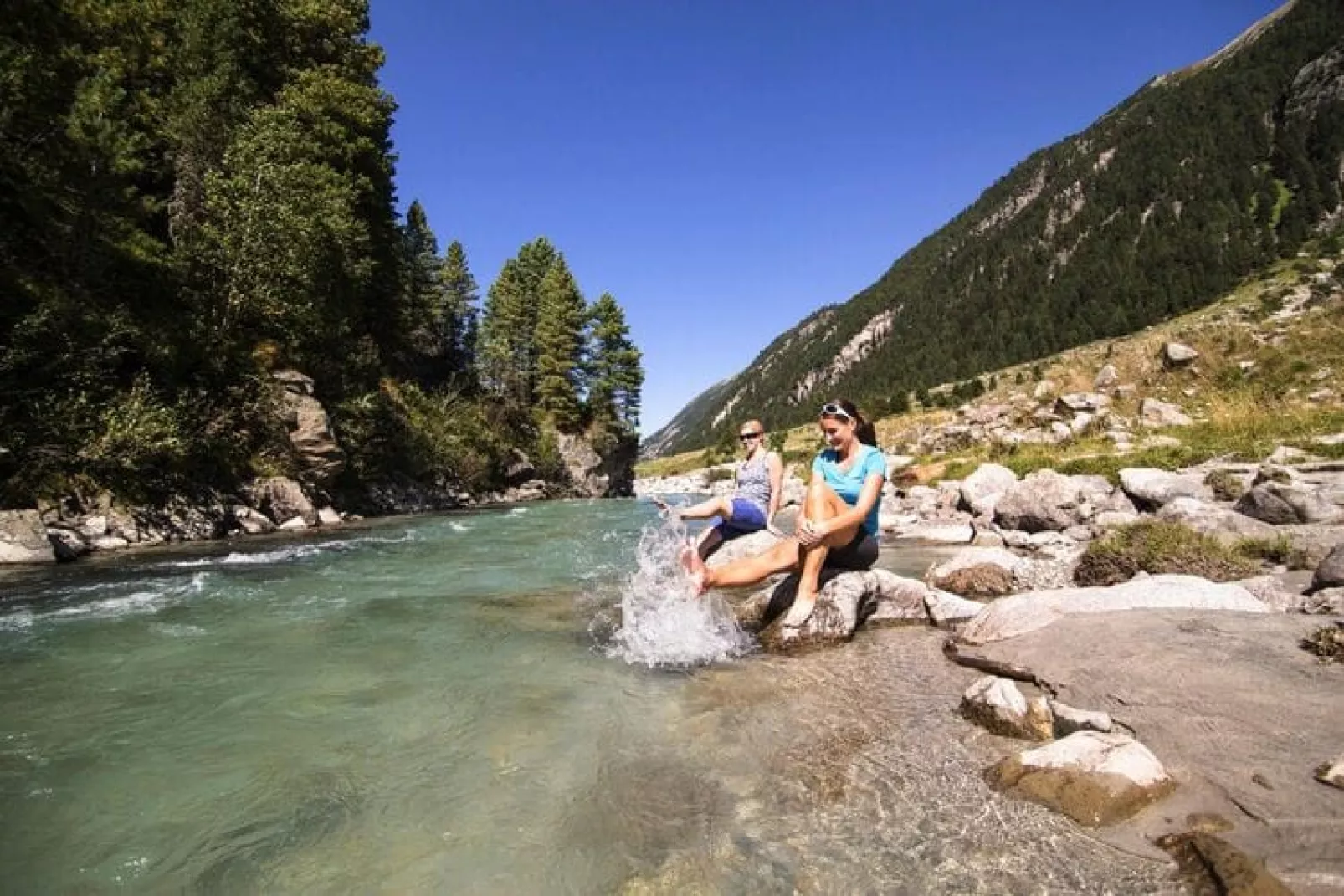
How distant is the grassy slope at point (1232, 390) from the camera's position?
16625 mm

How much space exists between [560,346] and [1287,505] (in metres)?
51.3

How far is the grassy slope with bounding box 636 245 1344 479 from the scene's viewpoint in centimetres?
1662

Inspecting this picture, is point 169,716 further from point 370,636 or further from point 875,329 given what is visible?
point 875,329

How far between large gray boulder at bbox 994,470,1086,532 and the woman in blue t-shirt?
28.3 ft

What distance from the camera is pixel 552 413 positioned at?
5516 cm

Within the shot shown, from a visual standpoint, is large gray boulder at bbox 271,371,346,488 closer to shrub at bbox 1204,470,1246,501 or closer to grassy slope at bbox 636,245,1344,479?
grassy slope at bbox 636,245,1344,479

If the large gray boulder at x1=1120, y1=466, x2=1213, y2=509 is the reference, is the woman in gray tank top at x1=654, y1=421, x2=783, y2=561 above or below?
above

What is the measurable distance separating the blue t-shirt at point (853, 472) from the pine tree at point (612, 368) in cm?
5141

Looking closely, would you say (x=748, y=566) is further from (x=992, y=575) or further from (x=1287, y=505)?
(x=1287, y=505)

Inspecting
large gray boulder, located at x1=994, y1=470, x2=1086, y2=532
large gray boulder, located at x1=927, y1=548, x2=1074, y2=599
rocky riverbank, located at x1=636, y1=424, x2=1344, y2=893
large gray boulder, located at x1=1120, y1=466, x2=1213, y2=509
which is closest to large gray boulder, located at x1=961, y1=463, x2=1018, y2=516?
large gray boulder, located at x1=994, y1=470, x2=1086, y2=532

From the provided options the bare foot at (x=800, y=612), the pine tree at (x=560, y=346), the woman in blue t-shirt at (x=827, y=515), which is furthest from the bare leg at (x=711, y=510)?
the pine tree at (x=560, y=346)

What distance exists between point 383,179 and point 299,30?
7.90 metres

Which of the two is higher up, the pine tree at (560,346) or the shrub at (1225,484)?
the pine tree at (560,346)

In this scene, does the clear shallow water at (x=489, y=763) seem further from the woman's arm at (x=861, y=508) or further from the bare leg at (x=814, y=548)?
the woman's arm at (x=861, y=508)
